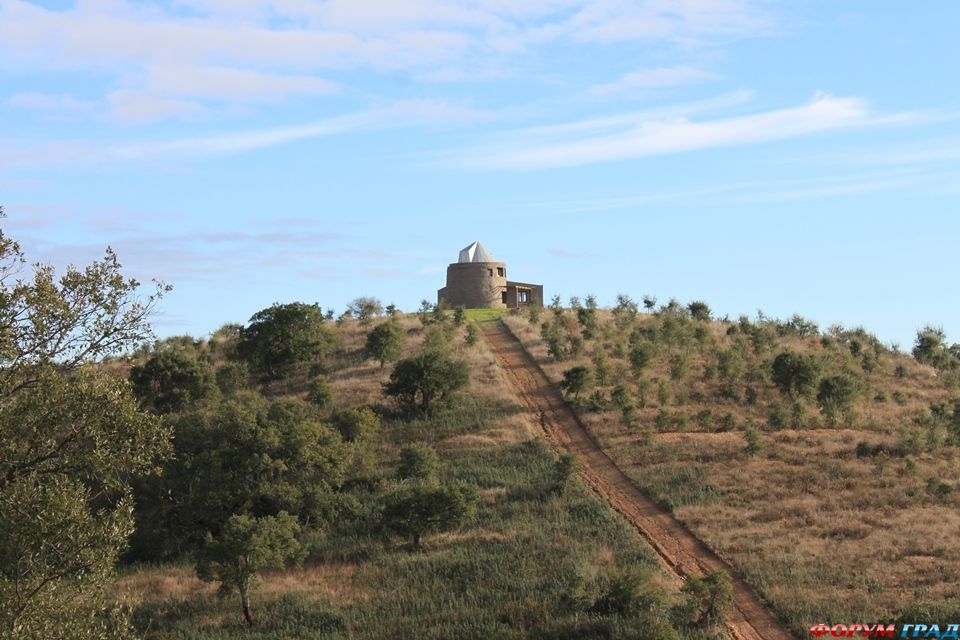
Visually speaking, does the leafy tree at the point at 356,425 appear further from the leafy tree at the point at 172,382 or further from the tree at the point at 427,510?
the leafy tree at the point at 172,382

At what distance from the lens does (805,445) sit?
42.2 meters

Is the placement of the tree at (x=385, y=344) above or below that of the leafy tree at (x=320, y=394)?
above

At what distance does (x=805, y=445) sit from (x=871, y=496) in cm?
613

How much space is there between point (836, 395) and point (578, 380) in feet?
42.2

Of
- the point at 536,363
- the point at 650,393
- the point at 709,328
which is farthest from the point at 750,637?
the point at 709,328

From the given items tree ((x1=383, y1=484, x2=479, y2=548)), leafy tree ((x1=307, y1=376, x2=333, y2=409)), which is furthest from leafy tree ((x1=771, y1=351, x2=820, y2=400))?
leafy tree ((x1=307, y1=376, x2=333, y2=409))

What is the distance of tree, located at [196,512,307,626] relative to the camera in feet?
99.0

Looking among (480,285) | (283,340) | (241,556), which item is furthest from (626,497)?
(480,285)

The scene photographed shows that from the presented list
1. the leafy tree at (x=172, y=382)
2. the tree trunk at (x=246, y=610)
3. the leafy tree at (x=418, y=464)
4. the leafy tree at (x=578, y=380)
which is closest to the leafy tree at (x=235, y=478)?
the leafy tree at (x=418, y=464)

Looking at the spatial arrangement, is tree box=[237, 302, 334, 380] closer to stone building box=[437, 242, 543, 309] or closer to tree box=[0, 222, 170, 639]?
stone building box=[437, 242, 543, 309]

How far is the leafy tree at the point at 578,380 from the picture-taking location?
4909 centimetres

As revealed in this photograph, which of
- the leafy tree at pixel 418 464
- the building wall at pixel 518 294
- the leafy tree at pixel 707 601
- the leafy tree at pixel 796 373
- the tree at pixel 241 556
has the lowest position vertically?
the leafy tree at pixel 707 601

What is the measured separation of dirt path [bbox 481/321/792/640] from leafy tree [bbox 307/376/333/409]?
34.1 feet

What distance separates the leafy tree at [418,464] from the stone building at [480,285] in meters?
34.1
